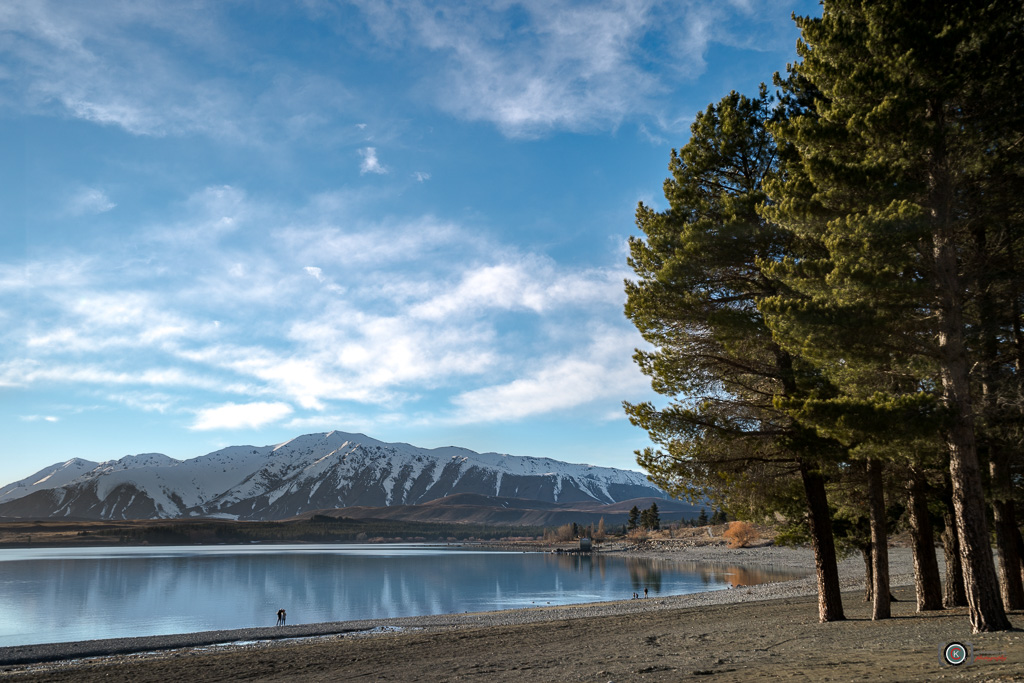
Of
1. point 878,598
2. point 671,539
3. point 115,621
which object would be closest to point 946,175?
point 878,598

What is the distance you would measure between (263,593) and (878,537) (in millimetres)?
72088

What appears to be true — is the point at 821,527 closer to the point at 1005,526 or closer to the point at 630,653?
the point at 1005,526

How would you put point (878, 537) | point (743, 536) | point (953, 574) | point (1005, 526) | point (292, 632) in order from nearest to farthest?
point (1005, 526) → point (878, 537) → point (953, 574) → point (292, 632) → point (743, 536)

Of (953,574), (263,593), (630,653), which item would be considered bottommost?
(263,593)

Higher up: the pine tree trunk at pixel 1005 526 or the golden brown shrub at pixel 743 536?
the pine tree trunk at pixel 1005 526

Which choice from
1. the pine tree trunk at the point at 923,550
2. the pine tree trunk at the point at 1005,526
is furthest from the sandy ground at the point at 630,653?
the pine tree trunk at the point at 923,550

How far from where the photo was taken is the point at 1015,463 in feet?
55.9

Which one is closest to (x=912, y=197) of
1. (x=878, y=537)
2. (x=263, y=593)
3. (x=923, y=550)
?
(x=878, y=537)

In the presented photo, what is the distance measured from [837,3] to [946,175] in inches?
184

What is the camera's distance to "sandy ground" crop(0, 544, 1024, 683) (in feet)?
36.3

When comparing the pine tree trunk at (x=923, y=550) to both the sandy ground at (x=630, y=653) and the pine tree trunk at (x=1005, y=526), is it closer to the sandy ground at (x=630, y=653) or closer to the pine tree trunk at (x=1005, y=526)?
the sandy ground at (x=630, y=653)

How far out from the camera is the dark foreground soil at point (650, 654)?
10945mm

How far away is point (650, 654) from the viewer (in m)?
16.3

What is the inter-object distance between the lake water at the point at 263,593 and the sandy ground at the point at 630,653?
16.2 metres
